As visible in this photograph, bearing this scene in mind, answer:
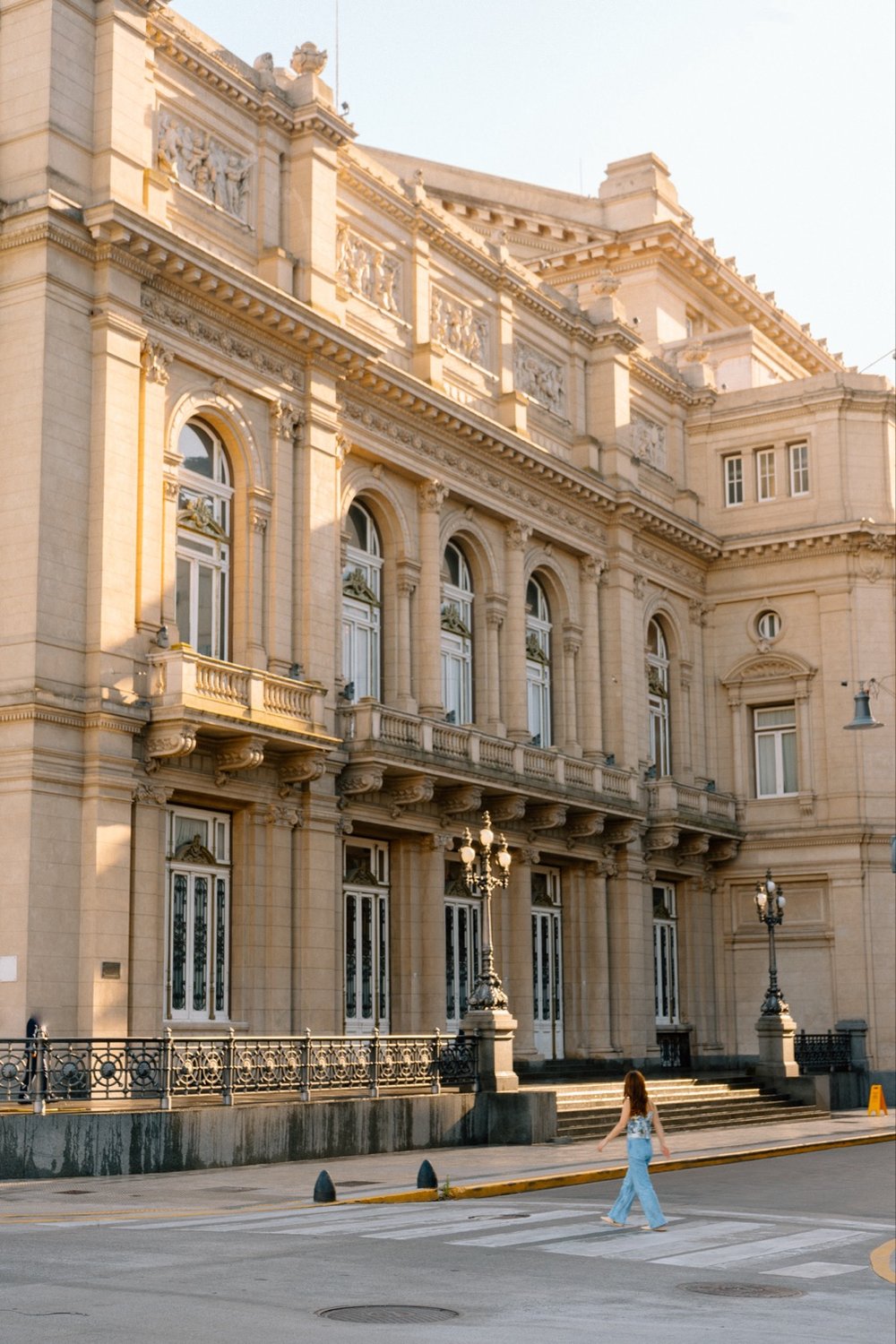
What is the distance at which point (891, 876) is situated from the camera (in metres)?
48.2

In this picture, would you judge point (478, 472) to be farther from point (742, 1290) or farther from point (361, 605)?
point (742, 1290)

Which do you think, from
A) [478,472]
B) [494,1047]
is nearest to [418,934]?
[494,1047]

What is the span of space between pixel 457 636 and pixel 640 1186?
2413 centimetres

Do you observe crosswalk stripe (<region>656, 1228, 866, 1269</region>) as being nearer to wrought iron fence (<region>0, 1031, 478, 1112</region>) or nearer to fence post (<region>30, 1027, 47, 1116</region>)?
wrought iron fence (<region>0, 1031, 478, 1112</region>)

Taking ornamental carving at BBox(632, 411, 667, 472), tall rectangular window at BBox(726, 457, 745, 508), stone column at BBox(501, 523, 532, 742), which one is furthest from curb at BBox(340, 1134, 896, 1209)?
tall rectangular window at BBox(726, 457, 745, 508)

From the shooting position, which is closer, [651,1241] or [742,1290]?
[742,1290]

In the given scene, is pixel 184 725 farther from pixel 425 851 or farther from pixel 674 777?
pixel 674 777

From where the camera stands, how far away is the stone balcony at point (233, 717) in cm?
2870

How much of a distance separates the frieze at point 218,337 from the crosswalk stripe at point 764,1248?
20.0m

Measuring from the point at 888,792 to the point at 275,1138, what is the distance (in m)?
28.0

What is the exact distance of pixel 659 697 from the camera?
161 ft

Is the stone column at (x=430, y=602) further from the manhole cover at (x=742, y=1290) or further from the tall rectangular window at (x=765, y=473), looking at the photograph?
the manhole cover at (x=742, y=1290)

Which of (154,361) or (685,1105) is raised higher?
(154,361)

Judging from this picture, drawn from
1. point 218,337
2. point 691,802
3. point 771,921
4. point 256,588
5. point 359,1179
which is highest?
point 218,337
